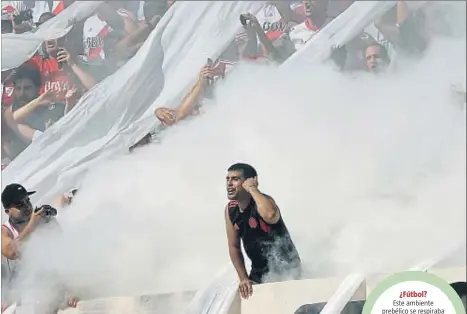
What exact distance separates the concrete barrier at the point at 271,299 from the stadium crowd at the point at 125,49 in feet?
0.33

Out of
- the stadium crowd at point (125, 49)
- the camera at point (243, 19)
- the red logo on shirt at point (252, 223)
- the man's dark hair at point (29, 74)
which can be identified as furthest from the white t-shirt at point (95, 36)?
the red logo on shirt at point (252, 223)

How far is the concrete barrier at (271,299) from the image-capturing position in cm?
179

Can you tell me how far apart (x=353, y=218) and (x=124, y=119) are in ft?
2.14

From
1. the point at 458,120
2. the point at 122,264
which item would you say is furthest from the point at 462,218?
the point at 122,264

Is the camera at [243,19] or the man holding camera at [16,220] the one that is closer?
the man holding camera at [16,220]

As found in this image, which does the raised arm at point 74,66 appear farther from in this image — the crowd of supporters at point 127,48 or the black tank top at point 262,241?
the black tank top at point 262,241

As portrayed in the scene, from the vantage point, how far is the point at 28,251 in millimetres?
1764

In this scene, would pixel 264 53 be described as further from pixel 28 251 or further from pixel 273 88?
pixel 28 251

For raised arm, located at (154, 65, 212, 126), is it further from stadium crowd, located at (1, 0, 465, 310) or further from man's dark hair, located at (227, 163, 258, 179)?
man's dark hair, located at (227, 163, 258, 179)

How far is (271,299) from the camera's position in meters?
1.83

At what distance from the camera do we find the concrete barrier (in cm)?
179

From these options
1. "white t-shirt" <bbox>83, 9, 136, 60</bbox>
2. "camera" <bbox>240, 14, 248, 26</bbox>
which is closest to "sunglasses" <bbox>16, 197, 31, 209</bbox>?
"white t-shirt" <bbox>83, 9, 136, 60</bbox>

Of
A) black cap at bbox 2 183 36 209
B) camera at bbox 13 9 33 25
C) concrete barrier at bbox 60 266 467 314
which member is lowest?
concrete barrier at bbox 60 266 467 314

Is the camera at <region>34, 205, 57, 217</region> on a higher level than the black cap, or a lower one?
lower
